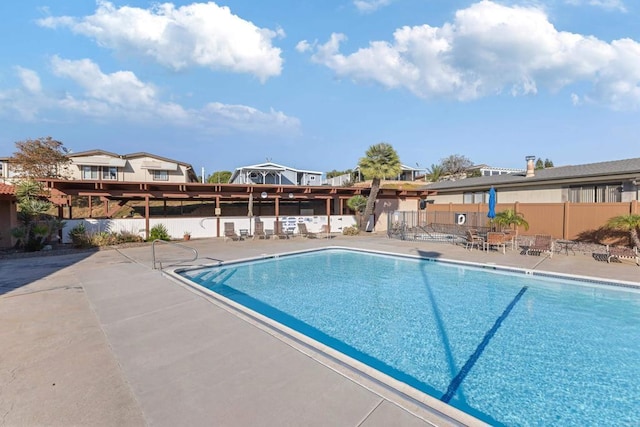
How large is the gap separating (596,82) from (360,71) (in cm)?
1351

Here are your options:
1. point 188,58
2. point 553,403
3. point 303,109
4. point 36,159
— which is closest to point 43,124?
point 36,159

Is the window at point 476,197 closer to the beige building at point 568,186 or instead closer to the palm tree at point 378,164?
the beige building at point 568,186

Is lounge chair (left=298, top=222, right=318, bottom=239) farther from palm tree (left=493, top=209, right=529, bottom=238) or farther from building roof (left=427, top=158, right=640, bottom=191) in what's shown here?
building roof (left=427, top=158, right=640, bottom=191)

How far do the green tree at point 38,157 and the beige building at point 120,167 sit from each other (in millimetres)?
1124

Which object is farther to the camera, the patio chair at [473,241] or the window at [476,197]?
the window at [476,197]

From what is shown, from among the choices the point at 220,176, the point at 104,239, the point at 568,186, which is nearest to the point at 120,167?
the point at 104,239

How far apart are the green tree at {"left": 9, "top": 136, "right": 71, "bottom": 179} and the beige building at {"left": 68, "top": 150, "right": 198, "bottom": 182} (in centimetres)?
112

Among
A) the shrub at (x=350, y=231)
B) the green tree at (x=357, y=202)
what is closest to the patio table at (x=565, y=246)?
the shrub at (x=350, y=231)

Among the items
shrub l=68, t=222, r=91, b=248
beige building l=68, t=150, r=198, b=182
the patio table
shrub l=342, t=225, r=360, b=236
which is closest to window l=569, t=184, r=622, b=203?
the patio table

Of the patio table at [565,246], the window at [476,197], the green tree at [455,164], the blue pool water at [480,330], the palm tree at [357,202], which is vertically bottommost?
the blue pool water at [480,330]

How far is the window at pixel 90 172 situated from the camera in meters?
28.8

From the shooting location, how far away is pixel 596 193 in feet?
52.4

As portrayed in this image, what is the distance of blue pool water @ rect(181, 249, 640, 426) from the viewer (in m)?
3.76

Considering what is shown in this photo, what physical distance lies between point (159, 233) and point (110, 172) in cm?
1766
